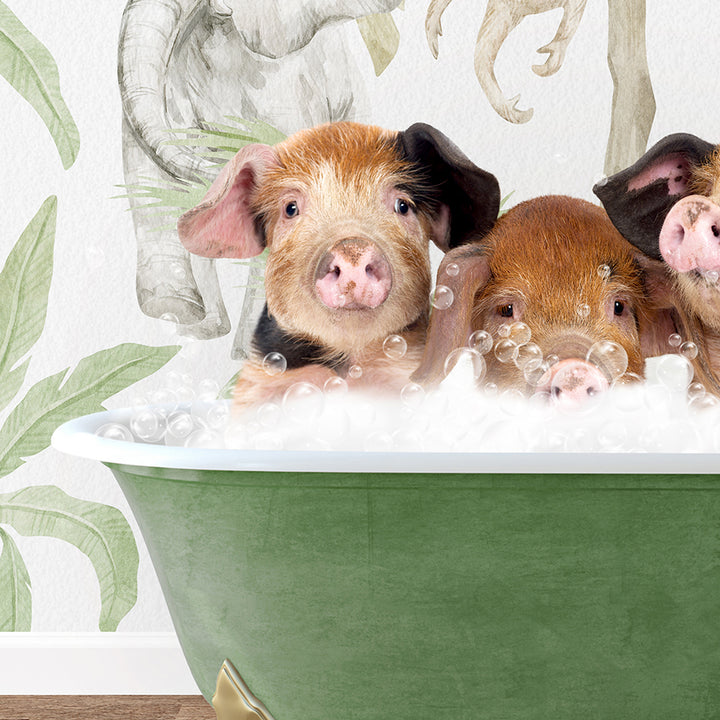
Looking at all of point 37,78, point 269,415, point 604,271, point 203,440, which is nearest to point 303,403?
point 269,415

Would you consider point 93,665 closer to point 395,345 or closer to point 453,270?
point 395,345

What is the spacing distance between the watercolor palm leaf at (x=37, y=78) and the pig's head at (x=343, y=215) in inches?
24.5

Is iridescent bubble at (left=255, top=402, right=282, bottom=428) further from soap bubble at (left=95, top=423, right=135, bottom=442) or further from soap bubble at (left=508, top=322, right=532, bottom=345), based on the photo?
soap bubble at (left=508, top=322, right=532, bottom=345)

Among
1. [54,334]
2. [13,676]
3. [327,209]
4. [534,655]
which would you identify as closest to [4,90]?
[54,334]

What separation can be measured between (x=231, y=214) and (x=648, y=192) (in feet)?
1.79

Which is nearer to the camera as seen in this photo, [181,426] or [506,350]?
[506,350]

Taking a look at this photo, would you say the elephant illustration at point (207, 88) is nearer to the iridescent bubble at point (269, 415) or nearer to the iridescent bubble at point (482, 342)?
the iridescent bubble at point (269, 415)

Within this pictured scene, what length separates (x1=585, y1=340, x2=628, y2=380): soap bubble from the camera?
954 millimetres

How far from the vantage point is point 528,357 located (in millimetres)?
978

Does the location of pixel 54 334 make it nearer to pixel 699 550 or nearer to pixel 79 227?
pixel 79 227

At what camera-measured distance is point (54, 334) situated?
1564 millimetres

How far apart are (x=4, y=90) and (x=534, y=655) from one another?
137 cm

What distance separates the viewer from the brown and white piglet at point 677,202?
102 centimetres

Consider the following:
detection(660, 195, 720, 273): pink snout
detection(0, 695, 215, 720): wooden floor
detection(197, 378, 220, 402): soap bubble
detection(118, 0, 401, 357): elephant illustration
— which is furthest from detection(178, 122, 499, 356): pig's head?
detection(0, 695, 215, 720): wooden floor
